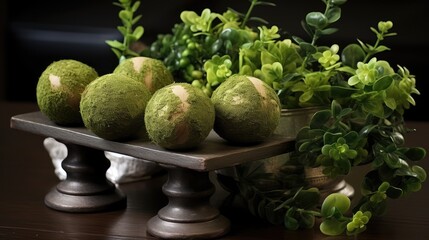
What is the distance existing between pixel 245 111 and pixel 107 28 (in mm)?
1993

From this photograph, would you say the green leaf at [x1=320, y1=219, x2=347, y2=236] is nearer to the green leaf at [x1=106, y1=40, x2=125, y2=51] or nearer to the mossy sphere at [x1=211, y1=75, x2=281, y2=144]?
the mossy sphere at [x1=211, y1=75, x2=281, y2=144]

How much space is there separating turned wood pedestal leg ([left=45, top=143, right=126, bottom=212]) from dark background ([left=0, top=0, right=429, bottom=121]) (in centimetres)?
159

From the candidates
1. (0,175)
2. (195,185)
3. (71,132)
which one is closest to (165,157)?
(195,185)

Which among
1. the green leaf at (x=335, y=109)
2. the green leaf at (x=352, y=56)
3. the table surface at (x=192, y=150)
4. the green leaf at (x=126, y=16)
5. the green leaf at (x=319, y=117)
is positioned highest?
the green leaf at (x=126, y=16)

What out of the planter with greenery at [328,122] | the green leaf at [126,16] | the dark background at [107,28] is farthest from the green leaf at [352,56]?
the dark background at [107,28]

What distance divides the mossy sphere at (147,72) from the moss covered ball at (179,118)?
0.38 feet

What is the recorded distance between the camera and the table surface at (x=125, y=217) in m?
1.04

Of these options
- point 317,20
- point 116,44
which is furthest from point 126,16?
point 317,20

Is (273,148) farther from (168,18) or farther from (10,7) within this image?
(10,7)

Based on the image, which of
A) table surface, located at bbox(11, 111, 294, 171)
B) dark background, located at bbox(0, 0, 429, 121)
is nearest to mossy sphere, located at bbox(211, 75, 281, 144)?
table surface, located at bbox(11, 111, 294, 171)

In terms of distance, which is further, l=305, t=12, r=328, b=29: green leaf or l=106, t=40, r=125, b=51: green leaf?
l=106, t=40, r=125, b=51: green leaf

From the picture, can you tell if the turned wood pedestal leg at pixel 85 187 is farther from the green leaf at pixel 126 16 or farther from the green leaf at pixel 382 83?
the green leaf at pixel 382 83

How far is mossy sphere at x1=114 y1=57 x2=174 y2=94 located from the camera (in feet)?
3.61

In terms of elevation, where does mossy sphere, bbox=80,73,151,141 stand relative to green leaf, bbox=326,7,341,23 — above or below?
below
